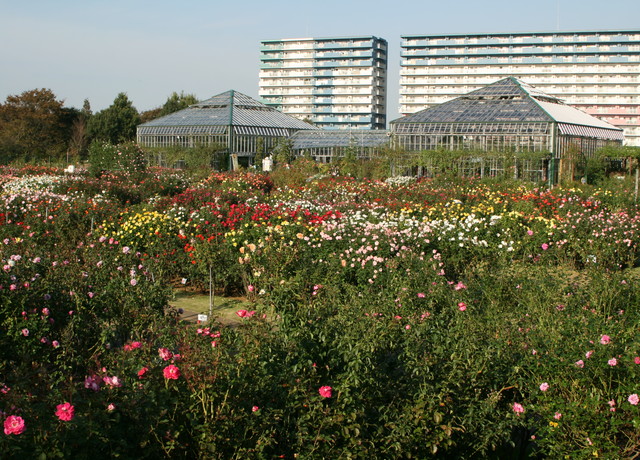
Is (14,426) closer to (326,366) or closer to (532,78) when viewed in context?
(326,366)

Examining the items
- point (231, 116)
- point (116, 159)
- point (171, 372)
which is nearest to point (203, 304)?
point (171, 372)

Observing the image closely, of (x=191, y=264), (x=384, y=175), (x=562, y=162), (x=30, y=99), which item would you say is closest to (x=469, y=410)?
(x=191, y=264)

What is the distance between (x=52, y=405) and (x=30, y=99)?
4678cm

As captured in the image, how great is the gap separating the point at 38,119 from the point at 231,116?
50.5ft

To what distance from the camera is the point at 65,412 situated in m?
2.83

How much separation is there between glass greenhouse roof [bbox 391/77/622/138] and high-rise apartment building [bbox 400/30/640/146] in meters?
55.0

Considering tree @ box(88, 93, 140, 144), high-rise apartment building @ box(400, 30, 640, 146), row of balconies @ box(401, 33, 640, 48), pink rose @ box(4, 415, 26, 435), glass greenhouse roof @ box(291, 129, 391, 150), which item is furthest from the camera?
row of balconies @ box(401, 33, 640, 48)

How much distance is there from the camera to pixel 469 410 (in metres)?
3.98

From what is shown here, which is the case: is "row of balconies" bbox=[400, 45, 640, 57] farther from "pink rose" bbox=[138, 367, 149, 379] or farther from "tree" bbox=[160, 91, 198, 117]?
"pink rose" bbox=[138, 367, 149, 379]

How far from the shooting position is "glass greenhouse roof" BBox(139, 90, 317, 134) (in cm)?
3675

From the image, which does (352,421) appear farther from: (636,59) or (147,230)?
(636,59)

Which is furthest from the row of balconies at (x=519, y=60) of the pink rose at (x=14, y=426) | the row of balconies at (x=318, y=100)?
the pink rose at (x=14, y=426)

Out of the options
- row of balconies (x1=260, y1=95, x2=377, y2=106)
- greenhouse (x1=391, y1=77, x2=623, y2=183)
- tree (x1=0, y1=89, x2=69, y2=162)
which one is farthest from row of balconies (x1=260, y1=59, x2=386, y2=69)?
greenhouse (x1=391, y1=77, x2=623, y2=183)

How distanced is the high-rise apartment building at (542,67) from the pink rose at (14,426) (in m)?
85.2
